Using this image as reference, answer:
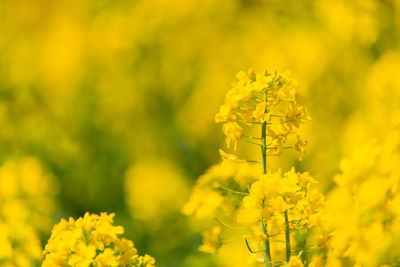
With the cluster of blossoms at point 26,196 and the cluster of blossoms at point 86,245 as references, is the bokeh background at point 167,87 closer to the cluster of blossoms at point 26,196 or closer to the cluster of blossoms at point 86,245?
the cluster of blossoms at point 26,196

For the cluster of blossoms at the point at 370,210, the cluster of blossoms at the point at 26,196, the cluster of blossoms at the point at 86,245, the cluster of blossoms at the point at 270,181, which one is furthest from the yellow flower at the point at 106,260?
the cluster of blossoms at the point at 26,196

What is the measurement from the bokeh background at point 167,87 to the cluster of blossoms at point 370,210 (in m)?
0.16

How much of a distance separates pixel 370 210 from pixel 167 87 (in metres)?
0.37

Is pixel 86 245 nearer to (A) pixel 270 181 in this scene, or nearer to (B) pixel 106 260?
(B) pixel 106 260

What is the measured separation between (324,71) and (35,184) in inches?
18.6

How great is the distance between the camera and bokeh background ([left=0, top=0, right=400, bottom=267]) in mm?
976

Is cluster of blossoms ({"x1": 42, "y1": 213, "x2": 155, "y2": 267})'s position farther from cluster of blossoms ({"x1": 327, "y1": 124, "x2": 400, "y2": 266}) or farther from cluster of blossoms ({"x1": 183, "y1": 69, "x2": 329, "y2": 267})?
cluster of blossoms ({"x1": 327, "y1": 124, "x2": 400, "y2": 266})

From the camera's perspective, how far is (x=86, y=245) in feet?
2.13

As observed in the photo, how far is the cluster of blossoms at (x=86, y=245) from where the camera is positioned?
2.07 ft

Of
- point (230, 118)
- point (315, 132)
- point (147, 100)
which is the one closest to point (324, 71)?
point (315, 132)

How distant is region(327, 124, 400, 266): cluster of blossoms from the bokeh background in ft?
0.52

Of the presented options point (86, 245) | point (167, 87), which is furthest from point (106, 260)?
point (167, 87)

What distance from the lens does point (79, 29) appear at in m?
1.01

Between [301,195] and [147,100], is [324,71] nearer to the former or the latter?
[147,100]
